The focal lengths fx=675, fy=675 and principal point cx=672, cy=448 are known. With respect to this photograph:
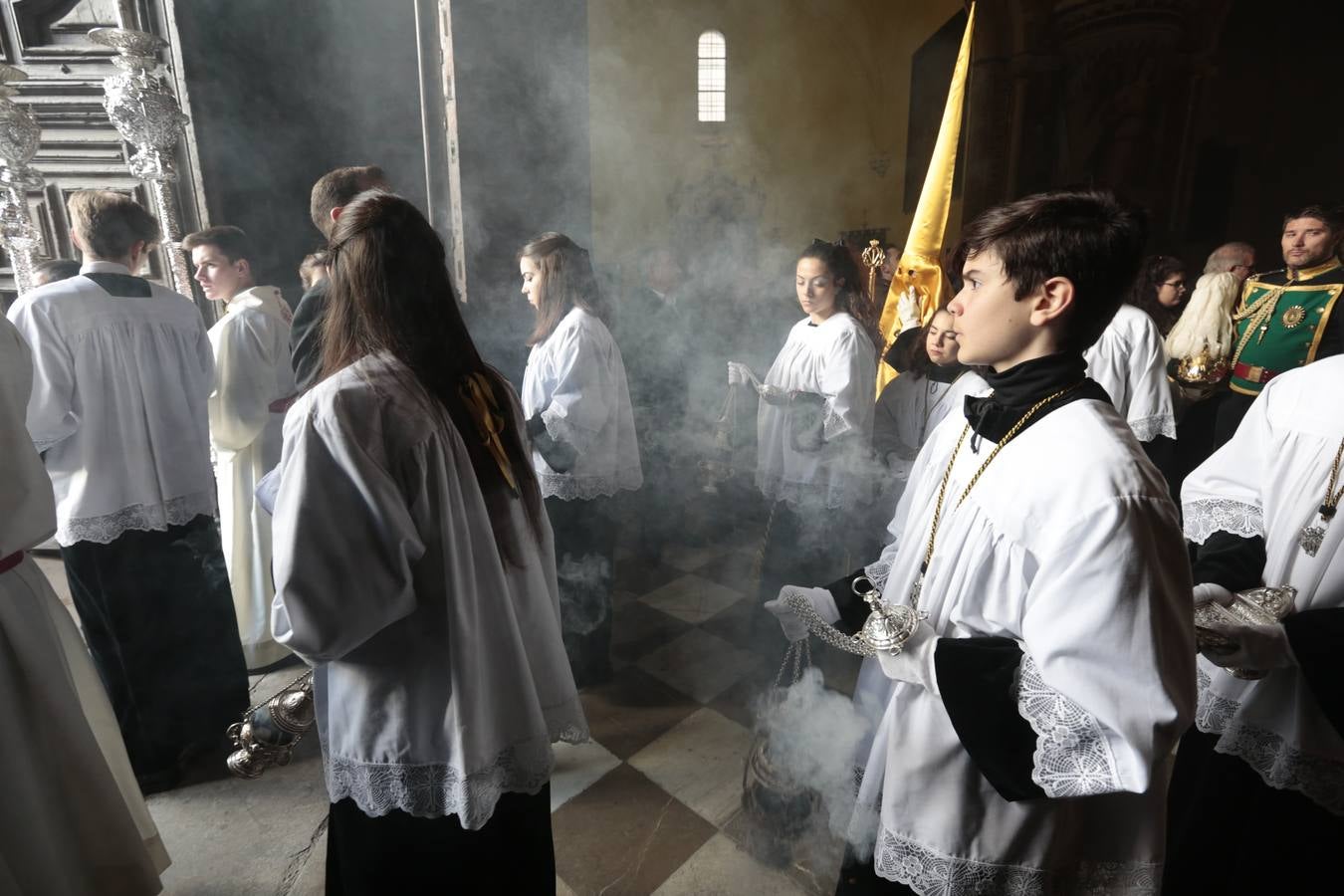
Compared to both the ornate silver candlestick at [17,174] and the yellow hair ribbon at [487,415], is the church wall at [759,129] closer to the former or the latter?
the ornate silver candlestick at [17,174]

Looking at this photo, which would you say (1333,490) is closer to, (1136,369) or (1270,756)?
(1270,756)

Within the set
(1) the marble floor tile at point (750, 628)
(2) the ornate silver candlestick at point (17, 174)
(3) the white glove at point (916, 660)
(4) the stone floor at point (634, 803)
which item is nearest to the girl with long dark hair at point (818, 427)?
(1) the marble floor tile at point (750, 628)

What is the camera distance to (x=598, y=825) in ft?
7.20

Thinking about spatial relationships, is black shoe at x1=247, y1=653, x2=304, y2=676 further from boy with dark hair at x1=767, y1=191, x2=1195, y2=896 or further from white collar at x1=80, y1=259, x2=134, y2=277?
boy with dark hair at x1=767, y1=191, x2=1195, y2=896

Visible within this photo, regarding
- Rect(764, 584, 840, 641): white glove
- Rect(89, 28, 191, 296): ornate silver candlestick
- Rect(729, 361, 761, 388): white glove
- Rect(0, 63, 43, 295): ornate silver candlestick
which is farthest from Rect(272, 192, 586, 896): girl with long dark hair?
Rect(0, 63, 43, 295): ornate silver candlestick

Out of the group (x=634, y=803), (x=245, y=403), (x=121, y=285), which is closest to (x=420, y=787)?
(x=634, y=803)

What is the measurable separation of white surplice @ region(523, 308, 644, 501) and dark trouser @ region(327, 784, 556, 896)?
1.40 meters

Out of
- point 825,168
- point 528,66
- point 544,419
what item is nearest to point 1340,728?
point 544,419

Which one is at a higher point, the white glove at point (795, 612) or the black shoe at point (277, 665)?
the white glove at point (795, 612)

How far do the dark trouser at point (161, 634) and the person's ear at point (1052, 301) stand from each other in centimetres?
277

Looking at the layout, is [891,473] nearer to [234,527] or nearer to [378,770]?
[378,770]

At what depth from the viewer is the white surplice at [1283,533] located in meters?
1.32

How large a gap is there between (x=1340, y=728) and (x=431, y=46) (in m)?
4.38

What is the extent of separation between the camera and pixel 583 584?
2.96 m
